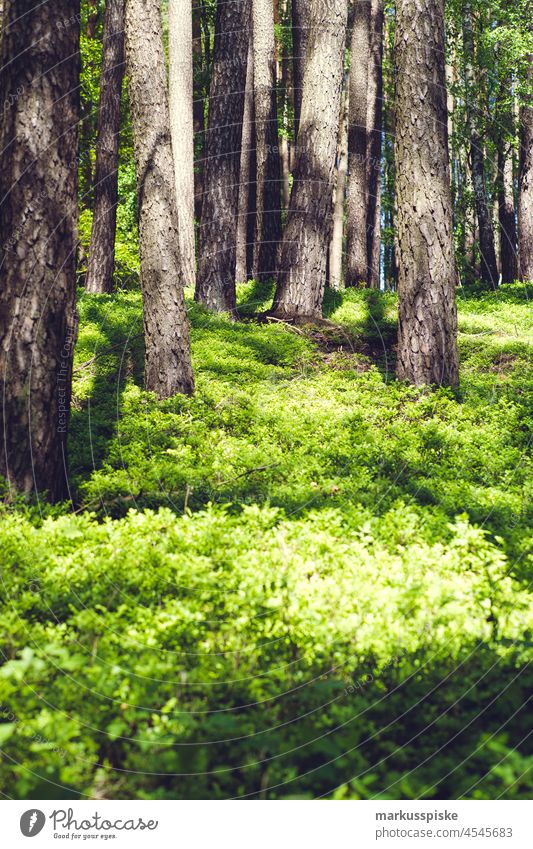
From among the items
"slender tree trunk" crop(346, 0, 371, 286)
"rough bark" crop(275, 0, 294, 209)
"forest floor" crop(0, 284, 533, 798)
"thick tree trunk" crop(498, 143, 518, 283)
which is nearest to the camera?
"forest floor" crop(0, 284, 533, 798)

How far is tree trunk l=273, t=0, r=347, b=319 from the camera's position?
10.8 meters

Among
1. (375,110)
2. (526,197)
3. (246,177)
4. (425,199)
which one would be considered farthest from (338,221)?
(425,199)

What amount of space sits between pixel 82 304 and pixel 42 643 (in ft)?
31.8

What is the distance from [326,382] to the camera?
8930 mm

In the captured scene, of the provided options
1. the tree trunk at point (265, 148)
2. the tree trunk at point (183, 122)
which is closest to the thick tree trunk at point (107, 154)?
the tree trunk at point (183, 122)

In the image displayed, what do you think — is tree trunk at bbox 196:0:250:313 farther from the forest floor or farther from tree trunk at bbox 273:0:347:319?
the forest floor

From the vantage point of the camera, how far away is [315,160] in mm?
10930

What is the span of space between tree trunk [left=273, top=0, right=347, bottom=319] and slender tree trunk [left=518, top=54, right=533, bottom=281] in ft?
26.7

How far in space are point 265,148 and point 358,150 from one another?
304 cm

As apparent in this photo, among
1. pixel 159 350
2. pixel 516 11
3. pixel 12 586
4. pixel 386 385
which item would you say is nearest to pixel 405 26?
pixel 386 385

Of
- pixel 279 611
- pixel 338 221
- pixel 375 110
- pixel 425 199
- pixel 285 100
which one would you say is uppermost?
pixel 285 100

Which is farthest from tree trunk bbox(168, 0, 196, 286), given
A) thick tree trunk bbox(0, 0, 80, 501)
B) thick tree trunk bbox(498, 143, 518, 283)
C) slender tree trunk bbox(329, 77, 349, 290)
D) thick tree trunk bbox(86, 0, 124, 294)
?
thick tree trunk bbox(498, 143, 518, 283)

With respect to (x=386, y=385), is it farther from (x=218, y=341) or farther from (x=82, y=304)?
(x=82, y=304)

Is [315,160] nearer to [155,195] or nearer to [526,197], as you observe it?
[155,195]
